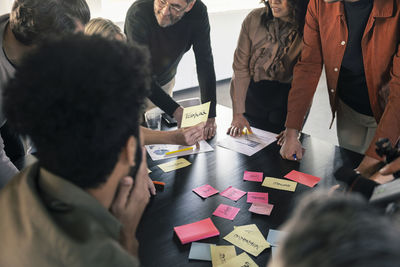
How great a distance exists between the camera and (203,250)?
38.6 inches

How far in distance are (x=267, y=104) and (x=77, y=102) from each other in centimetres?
152

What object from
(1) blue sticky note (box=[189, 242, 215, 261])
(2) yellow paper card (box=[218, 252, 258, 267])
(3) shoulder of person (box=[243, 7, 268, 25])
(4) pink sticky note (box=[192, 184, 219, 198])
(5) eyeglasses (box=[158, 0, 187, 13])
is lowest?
(4) pink sticky note (box=[192, 184, 219, 198])

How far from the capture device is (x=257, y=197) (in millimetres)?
1229

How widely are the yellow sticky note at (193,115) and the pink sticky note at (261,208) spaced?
0.54 m

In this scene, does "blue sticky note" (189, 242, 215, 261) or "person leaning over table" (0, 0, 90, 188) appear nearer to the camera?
"blue sticky note" (189, 242, 215, 261)

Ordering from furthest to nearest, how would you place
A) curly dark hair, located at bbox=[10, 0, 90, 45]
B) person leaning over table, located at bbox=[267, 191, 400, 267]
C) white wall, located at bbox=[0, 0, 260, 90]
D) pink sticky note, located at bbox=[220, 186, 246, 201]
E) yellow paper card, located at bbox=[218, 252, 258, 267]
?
white wall, located at bbox=[0, 0, 260, 90] → pink sticky note, located at bbox=[220, 186, 246, 201] → curly dark hair, located at bbox=[10, 0, 90, 45] → yellow paper card, located at bbox=[218, 252, 258, 267] → person leaning over table, located at bbox=[267, 191, 400, 267]

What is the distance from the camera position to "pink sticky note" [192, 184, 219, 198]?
1245 mm

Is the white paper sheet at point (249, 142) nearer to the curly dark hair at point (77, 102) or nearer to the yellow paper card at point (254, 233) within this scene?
the yellow paper card at point (254, 233)

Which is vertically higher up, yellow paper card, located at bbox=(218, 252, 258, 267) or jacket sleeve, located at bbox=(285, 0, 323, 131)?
jacket sleeve, located at bbox=(285, 0, 323, 131)

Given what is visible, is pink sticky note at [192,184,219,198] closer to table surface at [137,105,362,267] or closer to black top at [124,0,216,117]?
table surface at [137,105,362,267]

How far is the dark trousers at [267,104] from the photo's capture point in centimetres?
190

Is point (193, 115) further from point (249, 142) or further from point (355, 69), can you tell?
point (355, 69)

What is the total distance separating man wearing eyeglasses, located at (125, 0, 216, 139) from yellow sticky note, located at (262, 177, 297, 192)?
1.68 ft

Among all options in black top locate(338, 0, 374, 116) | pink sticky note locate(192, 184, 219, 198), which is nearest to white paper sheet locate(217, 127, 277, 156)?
pink sticky note locate(192, 184, 219, 198)
